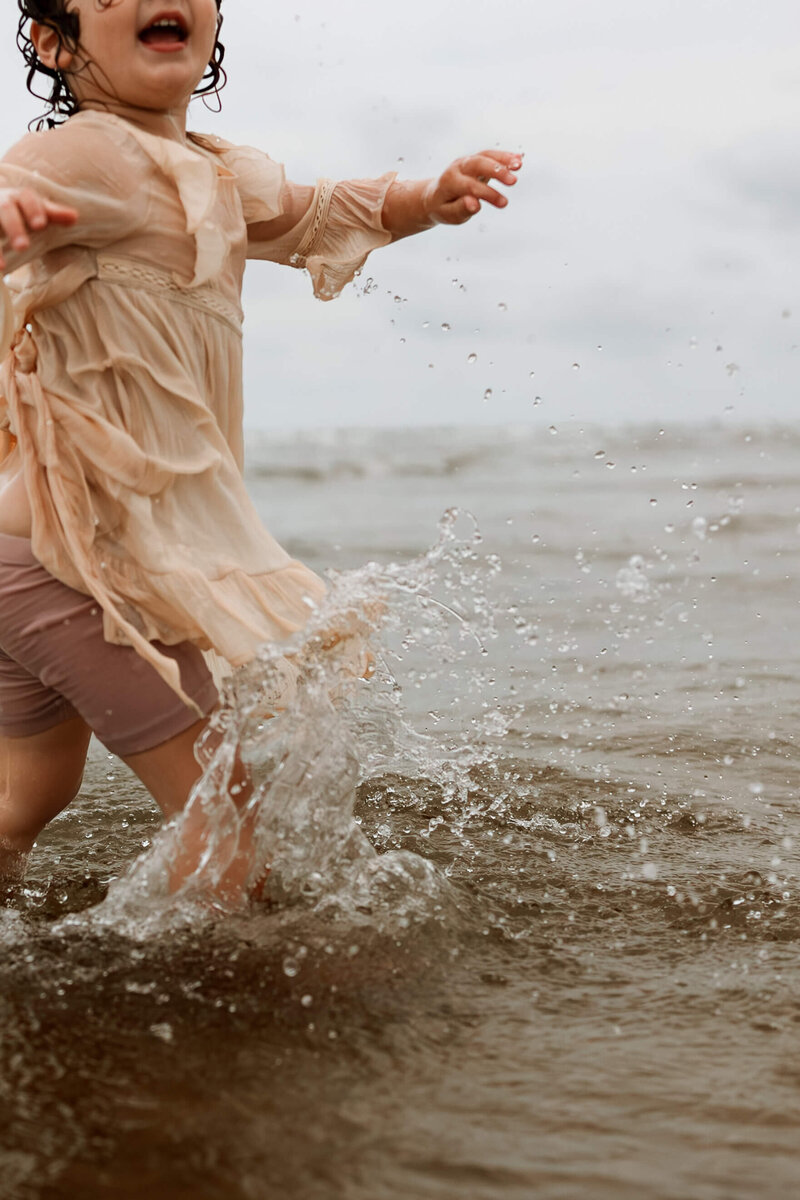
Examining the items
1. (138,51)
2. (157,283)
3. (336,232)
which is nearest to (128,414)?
(157,283)

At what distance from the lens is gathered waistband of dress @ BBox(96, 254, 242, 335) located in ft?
7.16

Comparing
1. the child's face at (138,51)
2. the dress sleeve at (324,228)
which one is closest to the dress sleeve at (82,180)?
the child's face at (138,51)

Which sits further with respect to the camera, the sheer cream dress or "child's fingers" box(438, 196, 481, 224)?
"child's fingers" box(438, 196, 481, 224)

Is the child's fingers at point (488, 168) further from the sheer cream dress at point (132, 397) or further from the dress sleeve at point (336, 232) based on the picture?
the sheer cream dress at point (132, 397)

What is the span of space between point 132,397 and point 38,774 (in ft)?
2.62

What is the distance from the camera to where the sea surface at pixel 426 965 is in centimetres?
173

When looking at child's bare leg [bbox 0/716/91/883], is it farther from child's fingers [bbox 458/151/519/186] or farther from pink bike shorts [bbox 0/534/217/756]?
child's fingers [bbox 458/151/519/186]

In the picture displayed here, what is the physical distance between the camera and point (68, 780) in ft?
8.55

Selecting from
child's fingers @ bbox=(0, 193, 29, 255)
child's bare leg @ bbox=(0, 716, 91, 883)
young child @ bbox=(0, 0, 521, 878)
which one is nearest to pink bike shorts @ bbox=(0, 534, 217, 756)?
young child @ bbox=(0, 0, 521, 878)

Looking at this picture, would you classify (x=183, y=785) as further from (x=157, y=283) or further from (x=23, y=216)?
(x=23, y=216)

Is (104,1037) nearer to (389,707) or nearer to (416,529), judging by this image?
(389,707)

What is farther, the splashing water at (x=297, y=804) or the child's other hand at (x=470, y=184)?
the child's other hand at (x=470, y=184)

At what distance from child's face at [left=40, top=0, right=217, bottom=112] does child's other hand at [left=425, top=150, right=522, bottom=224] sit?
52cm

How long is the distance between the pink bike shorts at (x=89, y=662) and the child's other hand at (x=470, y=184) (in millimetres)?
998
